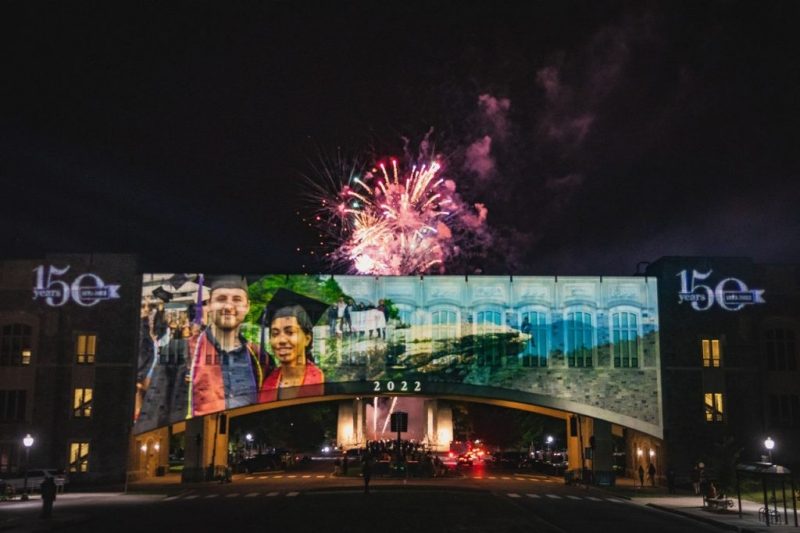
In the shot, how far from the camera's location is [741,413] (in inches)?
2153

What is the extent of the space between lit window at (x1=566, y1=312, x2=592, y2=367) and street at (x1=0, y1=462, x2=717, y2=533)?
8.29 meters

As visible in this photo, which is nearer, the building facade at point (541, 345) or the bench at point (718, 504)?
the bench at point (718, 504)

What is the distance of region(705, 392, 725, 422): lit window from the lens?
54.8 m

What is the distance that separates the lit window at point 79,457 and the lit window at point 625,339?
3461cm

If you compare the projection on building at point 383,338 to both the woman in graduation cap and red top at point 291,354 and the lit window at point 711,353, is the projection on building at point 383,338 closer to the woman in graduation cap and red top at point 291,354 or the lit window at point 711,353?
the woman in graduation cap and red top at point 291,354

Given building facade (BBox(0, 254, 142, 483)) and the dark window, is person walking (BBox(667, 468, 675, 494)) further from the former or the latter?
the dark window

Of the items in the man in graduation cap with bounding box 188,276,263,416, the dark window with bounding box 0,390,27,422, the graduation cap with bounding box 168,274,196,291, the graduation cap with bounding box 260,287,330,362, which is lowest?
the dark window with bounding box 0,390,27,422

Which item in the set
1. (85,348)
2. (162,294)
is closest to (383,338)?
(162,294)

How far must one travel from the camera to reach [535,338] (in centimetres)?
5647

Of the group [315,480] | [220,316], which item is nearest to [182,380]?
[220,316]

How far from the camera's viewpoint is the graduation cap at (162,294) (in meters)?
57.0

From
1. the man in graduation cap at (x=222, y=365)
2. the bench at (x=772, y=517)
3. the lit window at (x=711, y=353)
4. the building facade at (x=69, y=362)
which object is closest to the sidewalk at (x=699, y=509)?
the bench at (x=772, y=517)

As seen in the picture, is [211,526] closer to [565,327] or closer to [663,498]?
[663,498]

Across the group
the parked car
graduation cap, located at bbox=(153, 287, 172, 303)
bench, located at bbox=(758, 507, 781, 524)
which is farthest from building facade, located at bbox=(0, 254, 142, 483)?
bench, located at bbox=(758, 507, 781, 524)
